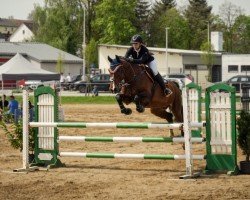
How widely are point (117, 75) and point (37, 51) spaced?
64.9 m

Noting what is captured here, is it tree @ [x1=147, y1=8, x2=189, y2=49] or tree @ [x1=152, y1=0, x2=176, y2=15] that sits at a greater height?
tree @ [x1=152, y1=0, x2=176, y2=15]

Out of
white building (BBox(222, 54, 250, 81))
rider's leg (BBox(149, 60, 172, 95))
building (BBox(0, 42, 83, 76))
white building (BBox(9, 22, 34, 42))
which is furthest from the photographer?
white building (BBox(9, 22, 34, 42))

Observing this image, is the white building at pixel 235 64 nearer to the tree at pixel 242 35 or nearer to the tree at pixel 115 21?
the tree at pixel 115 21

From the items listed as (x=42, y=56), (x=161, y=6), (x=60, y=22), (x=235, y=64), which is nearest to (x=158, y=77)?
(x=235, y=64)

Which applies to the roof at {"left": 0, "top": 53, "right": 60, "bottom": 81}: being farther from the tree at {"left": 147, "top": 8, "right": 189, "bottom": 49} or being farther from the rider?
the tree at {"left": 147, "top": 8, "right": 189, "bottom": 49}

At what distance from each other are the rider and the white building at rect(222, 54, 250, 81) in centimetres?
4707

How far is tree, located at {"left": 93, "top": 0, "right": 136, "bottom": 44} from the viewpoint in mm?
79812

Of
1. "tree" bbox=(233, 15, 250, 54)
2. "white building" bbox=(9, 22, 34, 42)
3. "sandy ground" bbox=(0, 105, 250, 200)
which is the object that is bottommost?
"sandy ground" bbox=(0, 105, 250, 200)

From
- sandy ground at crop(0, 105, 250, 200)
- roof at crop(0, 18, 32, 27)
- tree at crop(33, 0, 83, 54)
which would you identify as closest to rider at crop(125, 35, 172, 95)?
sandy ground at crop(0, 105, 250, 200)

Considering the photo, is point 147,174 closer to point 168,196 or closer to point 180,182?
point 180,182

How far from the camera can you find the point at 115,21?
262 feet

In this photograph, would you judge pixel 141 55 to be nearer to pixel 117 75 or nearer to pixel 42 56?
pixel 117 75

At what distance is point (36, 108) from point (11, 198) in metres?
3.16

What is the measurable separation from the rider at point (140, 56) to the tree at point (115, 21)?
2683 inches
